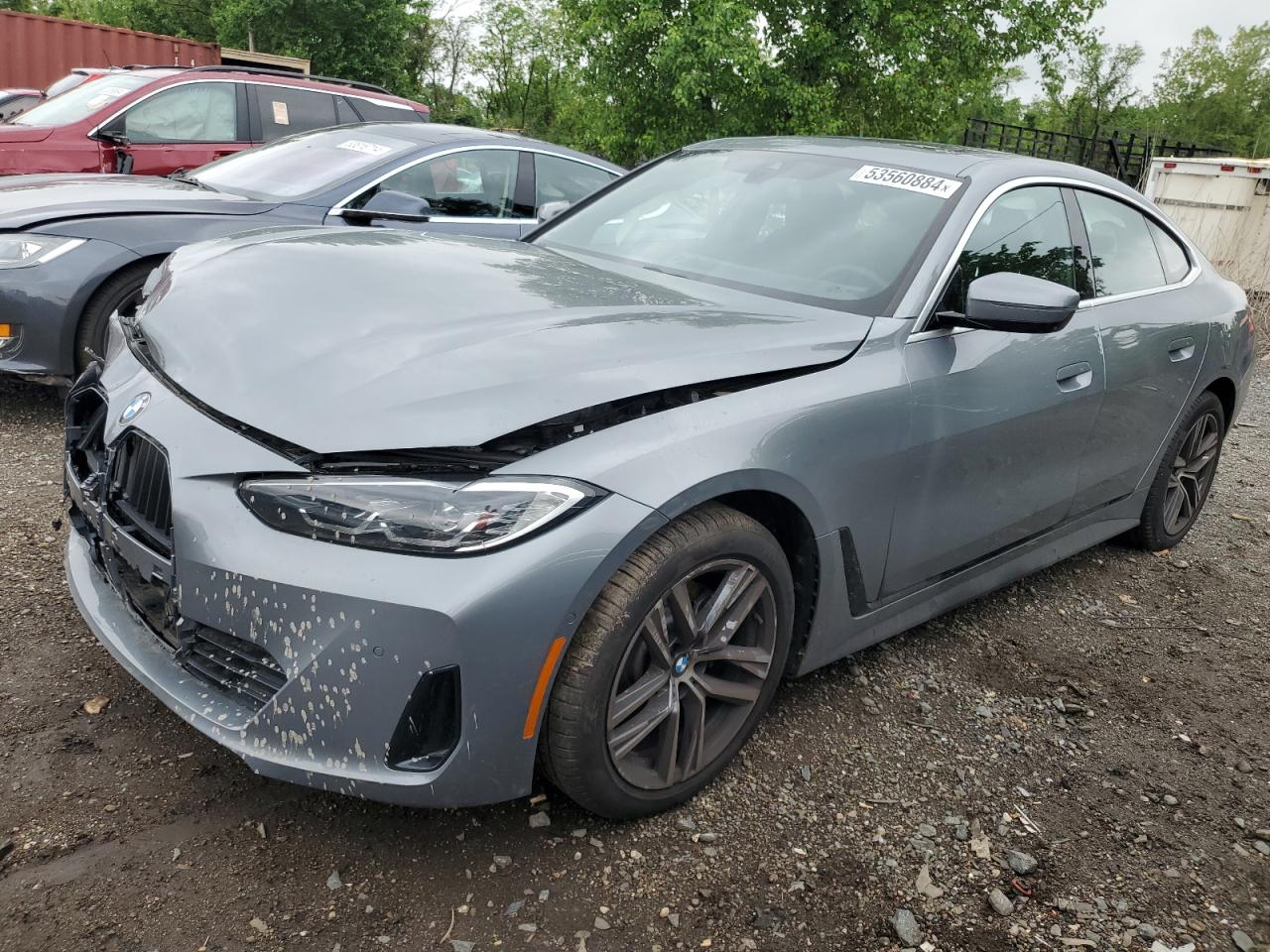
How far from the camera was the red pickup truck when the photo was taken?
767cm

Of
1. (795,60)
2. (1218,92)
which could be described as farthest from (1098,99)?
(795,60)

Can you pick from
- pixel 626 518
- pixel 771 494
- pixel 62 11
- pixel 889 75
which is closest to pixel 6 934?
pixel 626 518

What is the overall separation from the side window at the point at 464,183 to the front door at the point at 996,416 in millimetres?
3438

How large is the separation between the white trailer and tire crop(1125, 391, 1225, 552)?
704 cm

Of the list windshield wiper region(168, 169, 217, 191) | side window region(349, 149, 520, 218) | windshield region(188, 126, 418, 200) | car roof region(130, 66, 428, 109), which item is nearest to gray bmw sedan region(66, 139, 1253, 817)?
side window region(349, 149, 520, 218)

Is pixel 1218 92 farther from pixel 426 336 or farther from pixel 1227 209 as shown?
pixel 426 336

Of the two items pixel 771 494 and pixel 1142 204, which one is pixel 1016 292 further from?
pixel 1142 204

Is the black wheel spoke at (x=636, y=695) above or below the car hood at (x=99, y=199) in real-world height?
below

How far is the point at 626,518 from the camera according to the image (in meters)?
2.04

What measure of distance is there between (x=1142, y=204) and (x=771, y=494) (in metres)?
2.57

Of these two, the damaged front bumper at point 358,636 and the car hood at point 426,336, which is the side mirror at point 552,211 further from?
the damaged front bumper at point 358,636

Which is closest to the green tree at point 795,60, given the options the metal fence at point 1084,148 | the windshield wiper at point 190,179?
the metal fence at point 1084,148

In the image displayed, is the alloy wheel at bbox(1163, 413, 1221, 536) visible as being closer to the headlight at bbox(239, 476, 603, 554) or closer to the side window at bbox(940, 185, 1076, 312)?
the side window at bbox(940, 185, 1076, 312)

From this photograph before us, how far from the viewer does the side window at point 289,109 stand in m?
8.44
